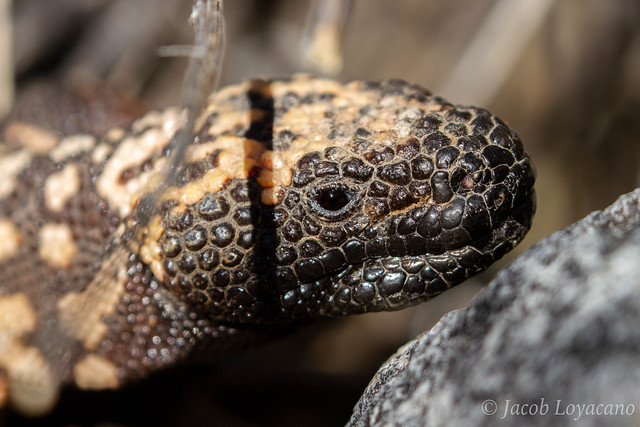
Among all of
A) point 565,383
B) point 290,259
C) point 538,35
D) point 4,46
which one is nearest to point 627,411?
point 565,383

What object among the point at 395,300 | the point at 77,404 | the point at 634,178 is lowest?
the point at 77,404

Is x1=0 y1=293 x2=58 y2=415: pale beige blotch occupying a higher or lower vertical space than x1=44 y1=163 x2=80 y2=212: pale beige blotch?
lower

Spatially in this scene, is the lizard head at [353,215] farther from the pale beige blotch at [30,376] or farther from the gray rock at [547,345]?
the pale beige blotch at [30,376]

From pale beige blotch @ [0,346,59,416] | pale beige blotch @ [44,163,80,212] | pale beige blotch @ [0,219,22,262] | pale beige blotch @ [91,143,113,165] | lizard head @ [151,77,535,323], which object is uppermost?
lizard head @ [151,77,535,323]

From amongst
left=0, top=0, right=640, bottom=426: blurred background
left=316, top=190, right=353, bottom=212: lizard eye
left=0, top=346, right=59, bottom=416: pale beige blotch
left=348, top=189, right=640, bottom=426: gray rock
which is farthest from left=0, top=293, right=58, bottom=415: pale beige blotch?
left=348, top=189, right=640, bottom=426: gray rock

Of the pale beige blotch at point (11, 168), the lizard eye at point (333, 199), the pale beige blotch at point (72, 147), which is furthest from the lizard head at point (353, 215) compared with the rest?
the pale beige blotch at point (11, 168)

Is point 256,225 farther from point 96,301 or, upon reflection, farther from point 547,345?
point 547,345

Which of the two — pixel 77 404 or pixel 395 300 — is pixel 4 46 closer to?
pixel 77 404

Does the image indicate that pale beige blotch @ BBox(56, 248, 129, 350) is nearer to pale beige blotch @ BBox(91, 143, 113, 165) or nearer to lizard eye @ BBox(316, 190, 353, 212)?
pale beige blotch @ BBox(91, 143, 113, 165)
